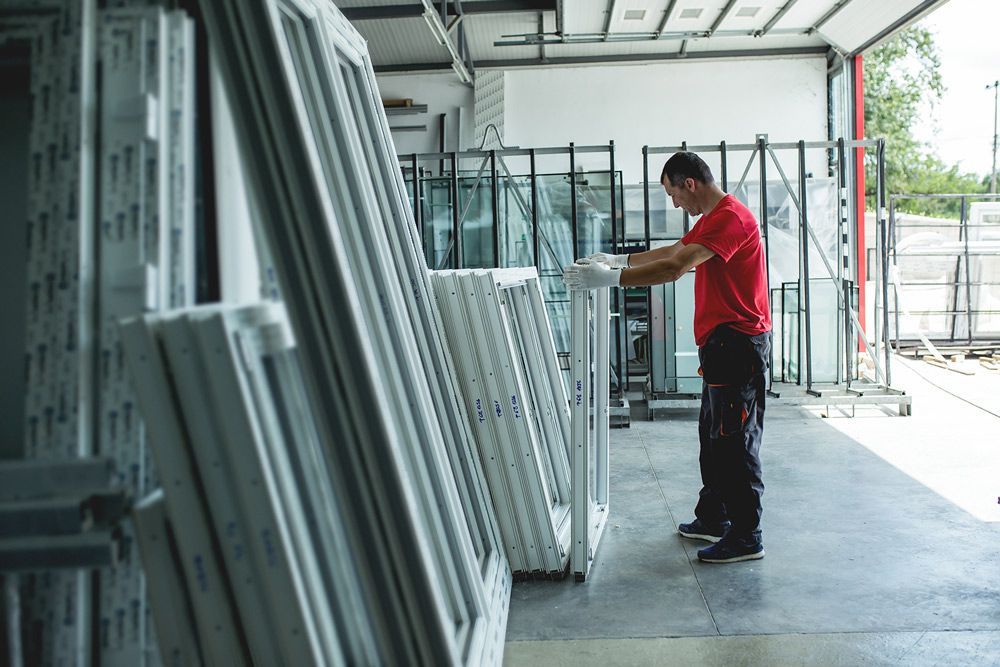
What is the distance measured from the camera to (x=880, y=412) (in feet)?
28.4

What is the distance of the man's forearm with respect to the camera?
162 inches

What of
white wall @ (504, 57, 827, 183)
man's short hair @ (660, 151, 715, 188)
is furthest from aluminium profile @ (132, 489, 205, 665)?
white wall @ (504, 57, 827, 183)

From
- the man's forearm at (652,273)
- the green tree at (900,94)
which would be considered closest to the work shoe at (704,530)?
the man's forearm at (652,273)

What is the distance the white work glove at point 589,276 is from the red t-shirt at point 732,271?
0.46 m

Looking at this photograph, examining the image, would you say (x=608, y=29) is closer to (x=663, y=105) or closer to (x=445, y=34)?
(x=663, y=105)

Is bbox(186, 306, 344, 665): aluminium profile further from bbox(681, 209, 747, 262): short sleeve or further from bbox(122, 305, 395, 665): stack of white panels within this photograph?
bbox(681, 209, 747, 262): short sleeve

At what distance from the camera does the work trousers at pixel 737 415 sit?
413cm

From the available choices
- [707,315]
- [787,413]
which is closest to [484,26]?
[787,413]

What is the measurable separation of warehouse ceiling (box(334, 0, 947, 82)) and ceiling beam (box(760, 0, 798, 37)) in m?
0.01

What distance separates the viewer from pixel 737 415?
13.6ft

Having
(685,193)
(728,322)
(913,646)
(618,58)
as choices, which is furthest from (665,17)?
(913,646)

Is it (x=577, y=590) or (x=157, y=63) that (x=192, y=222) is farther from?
(x=577, y=590)

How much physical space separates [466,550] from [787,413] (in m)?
6.36

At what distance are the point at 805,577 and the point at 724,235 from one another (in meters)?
1.68
